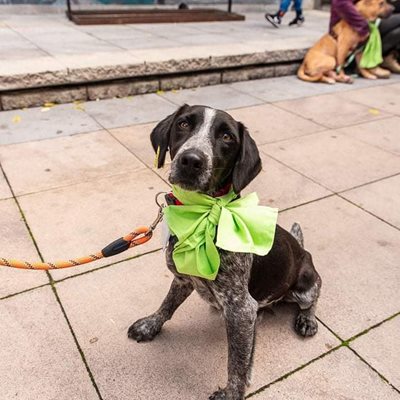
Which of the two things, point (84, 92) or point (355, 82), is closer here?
point (84, 92)

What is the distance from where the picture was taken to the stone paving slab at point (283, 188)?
4.43m

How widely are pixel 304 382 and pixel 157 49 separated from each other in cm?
656

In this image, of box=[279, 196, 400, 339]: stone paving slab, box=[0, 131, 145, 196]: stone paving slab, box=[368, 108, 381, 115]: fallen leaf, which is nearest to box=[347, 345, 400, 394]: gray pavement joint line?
box=[279, 196, 400, 339]: stone paving slab

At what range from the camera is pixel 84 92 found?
22.1ft

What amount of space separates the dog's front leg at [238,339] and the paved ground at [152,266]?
6.0 inches

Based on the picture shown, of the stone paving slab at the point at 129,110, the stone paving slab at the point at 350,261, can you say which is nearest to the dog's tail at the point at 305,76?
the stone paving slab at the point at 129,110

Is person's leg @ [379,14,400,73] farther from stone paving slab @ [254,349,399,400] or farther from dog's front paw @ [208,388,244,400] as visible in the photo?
dog's front paw @ [208,388,244,400]

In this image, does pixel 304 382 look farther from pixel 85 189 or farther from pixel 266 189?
pixel 85 189

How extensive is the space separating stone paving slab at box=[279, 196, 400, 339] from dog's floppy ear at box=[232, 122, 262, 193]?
1374mm

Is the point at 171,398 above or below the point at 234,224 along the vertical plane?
below

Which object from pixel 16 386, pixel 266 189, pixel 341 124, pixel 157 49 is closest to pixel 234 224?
pixel 16 386

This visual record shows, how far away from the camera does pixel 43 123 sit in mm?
5875

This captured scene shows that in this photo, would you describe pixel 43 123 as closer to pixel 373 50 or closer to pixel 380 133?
pixel 380 133

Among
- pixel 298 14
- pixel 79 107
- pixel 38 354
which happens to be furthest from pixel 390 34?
pixel 38 354
